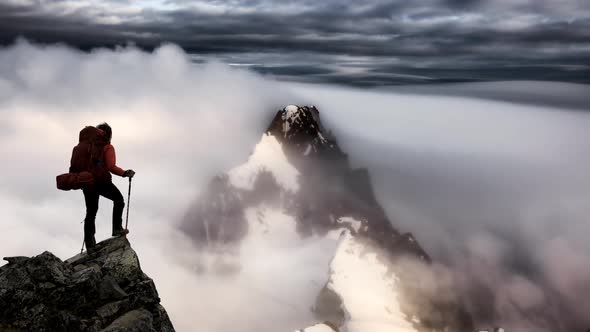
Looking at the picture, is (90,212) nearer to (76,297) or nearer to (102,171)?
(102,171)

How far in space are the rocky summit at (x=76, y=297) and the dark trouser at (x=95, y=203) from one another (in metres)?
1.39

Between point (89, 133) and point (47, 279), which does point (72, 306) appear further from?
point (89, 133)

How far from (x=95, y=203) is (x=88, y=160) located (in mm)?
2216

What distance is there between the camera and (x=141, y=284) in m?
21.1

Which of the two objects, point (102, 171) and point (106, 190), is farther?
point (106, 190)

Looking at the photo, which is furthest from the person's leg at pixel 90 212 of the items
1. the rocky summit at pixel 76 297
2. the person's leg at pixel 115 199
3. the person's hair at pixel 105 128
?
the person's hair at pixel 105 128

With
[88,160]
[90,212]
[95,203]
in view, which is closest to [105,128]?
[88,160]

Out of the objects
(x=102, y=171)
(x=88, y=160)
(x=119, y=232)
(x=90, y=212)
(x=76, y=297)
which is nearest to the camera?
(x=76, y=297)

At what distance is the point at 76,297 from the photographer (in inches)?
755

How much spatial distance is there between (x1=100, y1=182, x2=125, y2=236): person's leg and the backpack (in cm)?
55

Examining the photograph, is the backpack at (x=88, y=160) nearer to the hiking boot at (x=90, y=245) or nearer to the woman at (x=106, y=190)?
the woman at (x=106, y=190)

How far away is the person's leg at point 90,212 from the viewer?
21109 mm

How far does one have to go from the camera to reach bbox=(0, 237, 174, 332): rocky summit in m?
18.2

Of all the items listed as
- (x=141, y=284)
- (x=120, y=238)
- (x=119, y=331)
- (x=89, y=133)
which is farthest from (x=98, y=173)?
(x=119, y=331)
